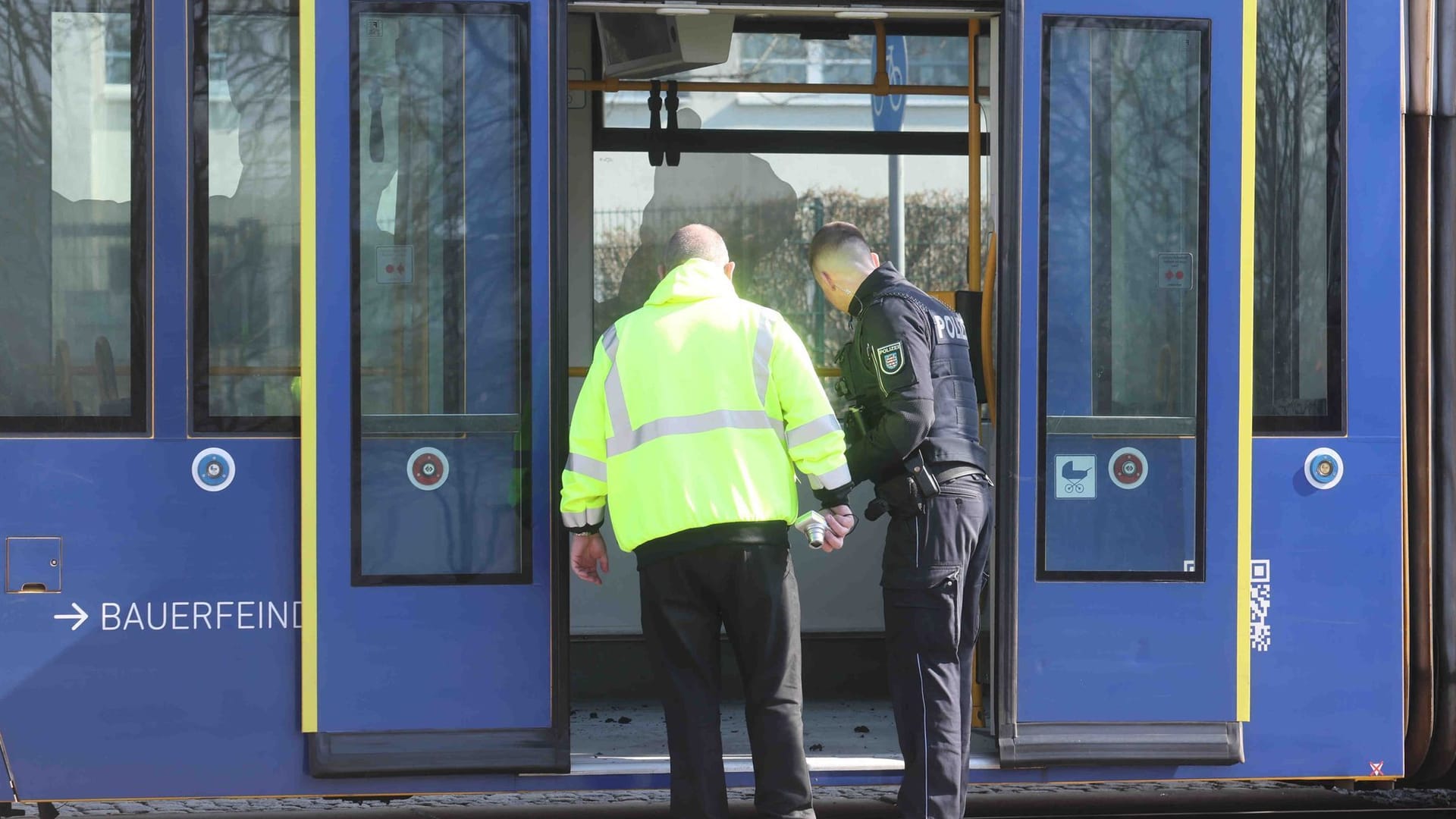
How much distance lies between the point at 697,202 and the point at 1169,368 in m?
2.41

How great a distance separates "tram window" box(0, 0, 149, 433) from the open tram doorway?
2.13m

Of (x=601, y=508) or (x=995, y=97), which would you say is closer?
(x=601, y=508)

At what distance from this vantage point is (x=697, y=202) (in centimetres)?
616

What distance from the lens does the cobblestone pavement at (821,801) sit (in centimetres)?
517

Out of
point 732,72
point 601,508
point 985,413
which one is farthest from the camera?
point 732,72

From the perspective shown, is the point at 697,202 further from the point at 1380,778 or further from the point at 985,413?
the point at 1380,778

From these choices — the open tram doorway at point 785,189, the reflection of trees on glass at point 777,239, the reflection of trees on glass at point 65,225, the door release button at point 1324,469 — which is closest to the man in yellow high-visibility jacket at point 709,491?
the reflection of trees on glass at point 65,225

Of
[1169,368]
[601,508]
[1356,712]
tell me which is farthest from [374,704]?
[1356,712]

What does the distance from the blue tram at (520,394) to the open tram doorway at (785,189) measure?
140 cm

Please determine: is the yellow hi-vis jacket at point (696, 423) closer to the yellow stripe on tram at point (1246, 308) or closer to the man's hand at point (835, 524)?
the man's hand at point (835, 524)

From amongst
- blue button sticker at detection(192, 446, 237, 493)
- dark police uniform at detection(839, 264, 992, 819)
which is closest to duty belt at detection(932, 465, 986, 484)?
dark police uniform at detection(839, 264, 992, 819)

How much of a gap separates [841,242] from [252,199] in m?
1.72

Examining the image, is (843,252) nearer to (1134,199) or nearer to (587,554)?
(1134,199)

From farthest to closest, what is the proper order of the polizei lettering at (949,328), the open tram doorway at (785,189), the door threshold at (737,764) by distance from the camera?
1. the open tram doorway at (785,189)
2. the door threshold at (737,764)
3. the polizei lettering at (949,328)
